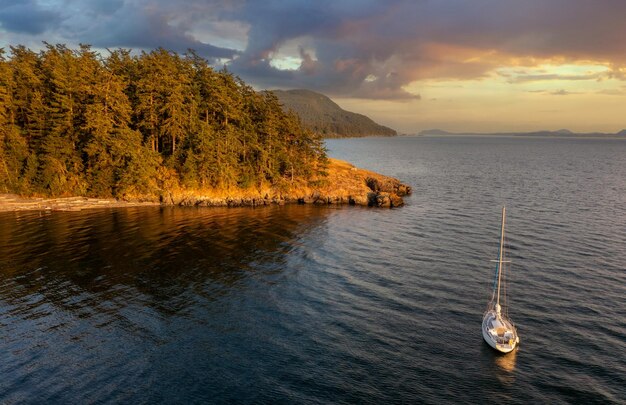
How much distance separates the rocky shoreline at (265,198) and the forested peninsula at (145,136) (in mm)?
310

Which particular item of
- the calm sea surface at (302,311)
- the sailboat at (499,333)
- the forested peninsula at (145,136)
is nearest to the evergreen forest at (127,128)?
the forested peninsula at (145,136)

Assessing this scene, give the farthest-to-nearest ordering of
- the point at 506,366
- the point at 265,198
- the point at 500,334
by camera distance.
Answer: the point at 265,198 → the point at 500,334 → the point at 506,366

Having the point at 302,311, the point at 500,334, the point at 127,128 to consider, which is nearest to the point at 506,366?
the point at 500,334

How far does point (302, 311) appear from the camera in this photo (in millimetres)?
36156

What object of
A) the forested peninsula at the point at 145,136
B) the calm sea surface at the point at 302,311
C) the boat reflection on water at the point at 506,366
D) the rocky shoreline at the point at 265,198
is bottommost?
the boat reflection on water at the point at 506,366

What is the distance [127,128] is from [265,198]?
3418cm

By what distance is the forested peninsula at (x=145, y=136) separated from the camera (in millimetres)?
79750

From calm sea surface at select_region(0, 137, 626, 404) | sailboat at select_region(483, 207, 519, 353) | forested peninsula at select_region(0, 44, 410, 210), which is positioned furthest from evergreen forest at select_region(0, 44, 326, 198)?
sailboat at select_region(483, 207, 519, 353)

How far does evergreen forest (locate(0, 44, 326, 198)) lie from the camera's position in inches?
3132

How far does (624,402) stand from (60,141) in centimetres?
9732

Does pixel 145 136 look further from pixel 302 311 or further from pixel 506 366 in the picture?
pixel 506 366

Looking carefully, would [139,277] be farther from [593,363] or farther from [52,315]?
[593,363]

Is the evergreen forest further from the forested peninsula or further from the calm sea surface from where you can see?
the calm sea surface

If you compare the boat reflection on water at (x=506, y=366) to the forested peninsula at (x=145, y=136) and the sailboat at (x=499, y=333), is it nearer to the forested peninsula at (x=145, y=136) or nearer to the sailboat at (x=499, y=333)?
the sailboat at (x=499, y=333)
